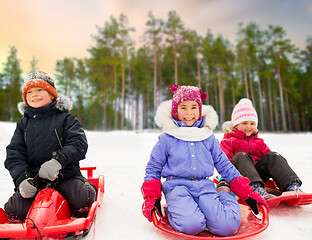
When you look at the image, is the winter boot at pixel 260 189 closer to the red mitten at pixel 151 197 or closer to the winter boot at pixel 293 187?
the winter boot at pixel 293 187

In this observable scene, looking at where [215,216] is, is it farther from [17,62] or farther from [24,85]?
[17,62]

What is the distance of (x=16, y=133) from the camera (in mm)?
1959

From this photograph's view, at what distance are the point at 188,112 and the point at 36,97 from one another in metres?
1.40

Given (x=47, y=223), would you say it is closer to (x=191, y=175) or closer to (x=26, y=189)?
(x=26, y=189)

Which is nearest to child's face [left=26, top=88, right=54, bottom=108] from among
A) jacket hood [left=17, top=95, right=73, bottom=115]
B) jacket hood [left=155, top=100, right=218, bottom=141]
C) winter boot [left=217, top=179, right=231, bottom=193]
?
jacket hood [left=17, top=95, right=73, bottom=115]

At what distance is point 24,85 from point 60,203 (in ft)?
3.74

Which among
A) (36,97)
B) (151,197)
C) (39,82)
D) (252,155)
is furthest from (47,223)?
(252,155)

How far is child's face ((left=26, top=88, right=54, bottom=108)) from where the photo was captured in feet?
6.40

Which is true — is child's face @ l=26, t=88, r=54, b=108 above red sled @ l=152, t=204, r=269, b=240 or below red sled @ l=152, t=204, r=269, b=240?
above

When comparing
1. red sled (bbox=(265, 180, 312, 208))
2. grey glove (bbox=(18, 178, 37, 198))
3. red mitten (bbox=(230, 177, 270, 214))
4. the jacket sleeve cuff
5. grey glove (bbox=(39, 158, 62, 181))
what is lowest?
red sled (bbox=(265, 180, 312, 208))

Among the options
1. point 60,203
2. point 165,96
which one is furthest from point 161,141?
point 165,96

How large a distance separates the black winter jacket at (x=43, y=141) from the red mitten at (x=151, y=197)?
0.66 meters

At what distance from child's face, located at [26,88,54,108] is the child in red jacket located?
205 centimetres

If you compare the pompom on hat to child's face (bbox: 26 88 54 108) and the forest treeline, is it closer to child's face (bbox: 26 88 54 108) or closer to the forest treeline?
child's face (bbox: 26 88 54 108)
